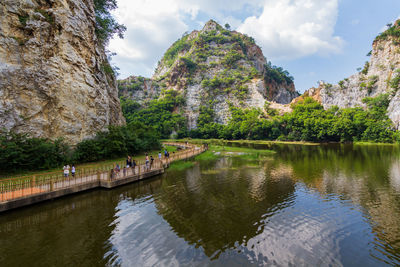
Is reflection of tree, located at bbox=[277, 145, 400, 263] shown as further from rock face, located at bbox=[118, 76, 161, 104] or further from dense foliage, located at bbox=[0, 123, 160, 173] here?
rock face, located at bbox=[118, 76, 161, 104]

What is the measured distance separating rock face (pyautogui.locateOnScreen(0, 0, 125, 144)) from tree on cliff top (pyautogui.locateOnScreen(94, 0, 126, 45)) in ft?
29.0

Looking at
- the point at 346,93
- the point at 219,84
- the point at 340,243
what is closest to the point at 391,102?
the point at 346,93

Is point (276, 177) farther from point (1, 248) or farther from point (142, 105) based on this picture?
point (142, 105)

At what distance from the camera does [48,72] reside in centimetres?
2267

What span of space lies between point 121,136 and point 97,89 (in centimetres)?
726

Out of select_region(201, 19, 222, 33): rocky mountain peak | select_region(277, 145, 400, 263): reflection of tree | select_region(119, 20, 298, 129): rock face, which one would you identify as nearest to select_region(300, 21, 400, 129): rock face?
select_region(119, 20, 298, 129): rock face

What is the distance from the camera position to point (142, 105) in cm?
10594

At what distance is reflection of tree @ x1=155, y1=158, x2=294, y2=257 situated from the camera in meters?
9.95

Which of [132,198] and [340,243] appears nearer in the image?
[340,243]

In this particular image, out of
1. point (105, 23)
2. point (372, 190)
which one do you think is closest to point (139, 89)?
point (105, 23)

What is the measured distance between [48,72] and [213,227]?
24094mm

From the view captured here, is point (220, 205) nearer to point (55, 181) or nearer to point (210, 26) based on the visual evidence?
point (55, 181)

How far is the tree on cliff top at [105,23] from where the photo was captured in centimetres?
3731

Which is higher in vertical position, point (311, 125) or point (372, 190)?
point (311, 125)
